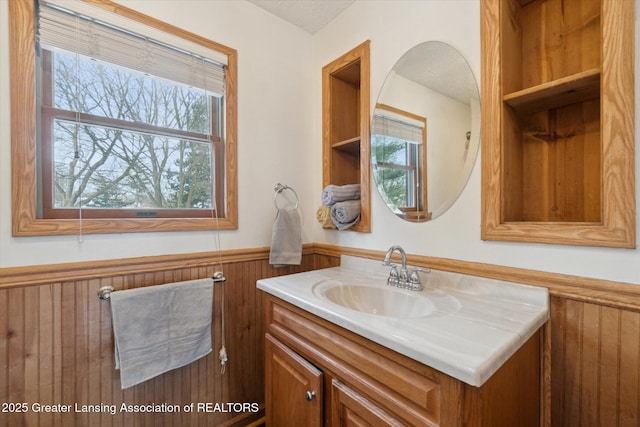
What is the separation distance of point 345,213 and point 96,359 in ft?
3.98

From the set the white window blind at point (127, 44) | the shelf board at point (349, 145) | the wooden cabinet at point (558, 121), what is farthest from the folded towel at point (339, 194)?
the white window blind at point (127, 44)

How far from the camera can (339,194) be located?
145 centimetres

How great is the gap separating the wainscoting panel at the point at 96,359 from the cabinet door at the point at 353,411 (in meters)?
0.77

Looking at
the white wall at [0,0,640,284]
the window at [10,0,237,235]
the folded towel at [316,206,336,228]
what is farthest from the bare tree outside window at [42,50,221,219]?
the folded towel at [316,206,336,228]

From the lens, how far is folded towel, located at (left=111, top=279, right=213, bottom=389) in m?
1.08

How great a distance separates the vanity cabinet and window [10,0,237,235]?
0.73 m

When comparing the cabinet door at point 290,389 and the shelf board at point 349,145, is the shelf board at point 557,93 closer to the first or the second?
the shelf board at point 349,145

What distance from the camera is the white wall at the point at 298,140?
0.94 metres

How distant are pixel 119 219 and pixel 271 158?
78 cm

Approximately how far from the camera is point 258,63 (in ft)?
4.98

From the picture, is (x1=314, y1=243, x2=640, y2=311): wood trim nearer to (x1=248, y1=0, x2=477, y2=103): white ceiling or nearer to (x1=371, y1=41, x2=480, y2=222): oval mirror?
(x1=371, y1=41, x2=480, y2=222): oval mirror

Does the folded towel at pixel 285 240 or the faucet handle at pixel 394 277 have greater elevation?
the folded towel at pixel 285 240

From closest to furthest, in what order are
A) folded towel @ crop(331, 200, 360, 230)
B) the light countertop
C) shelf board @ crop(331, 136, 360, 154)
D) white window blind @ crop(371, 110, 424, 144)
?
1. the light countertop
2. white window blind @ crop(371, 110, 424, 144)
3. folded towel @ crop(331, 200, 360, 230)
4. shelf board @ crop(331, 136, 360, 154)

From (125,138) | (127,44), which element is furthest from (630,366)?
(127,44)
